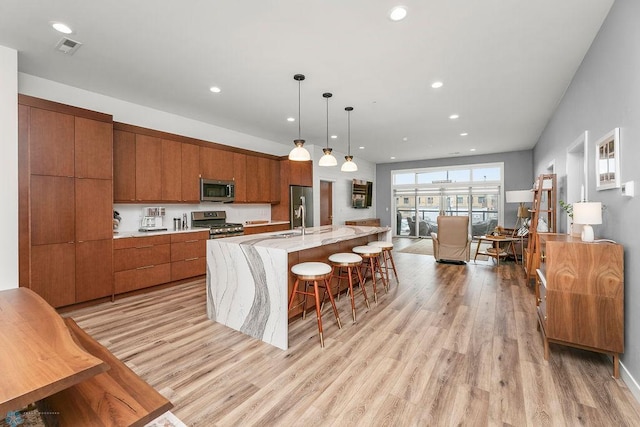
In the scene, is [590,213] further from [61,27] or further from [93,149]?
[93,149]

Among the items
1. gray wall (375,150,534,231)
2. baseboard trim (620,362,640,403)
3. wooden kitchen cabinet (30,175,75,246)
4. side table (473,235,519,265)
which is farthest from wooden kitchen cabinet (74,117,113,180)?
gray wall (375,150,534,231)

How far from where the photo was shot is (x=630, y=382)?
1935 millimetres

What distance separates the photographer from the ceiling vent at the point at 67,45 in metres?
2.71

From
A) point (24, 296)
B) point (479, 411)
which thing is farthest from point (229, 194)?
point (479, 411)

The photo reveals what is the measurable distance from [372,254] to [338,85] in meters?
2.26

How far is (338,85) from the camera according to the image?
371 centimetres

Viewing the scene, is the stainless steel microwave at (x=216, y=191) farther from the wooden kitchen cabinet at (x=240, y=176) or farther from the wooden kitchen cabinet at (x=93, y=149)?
the wooden kitchen cabinet at (x=93, y=149)

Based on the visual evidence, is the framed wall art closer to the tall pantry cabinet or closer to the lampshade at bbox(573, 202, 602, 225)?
the lampshade at bbox(573, 202, 602, 225)

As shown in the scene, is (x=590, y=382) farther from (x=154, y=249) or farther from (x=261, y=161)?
(x=261, y=161)

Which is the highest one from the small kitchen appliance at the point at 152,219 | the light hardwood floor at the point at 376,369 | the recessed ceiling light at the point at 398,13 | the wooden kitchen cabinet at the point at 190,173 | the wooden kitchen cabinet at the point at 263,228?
the recessed ceiling light at the point at 398,13

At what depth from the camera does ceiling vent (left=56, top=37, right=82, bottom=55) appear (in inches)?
107

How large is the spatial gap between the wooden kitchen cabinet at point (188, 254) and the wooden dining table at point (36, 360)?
3.10 m

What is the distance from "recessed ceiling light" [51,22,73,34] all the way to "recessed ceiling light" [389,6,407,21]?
112 inches

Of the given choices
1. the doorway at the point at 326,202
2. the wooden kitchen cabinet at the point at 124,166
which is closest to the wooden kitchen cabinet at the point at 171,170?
the wooden kitchen cabinet at the point at 124,166
